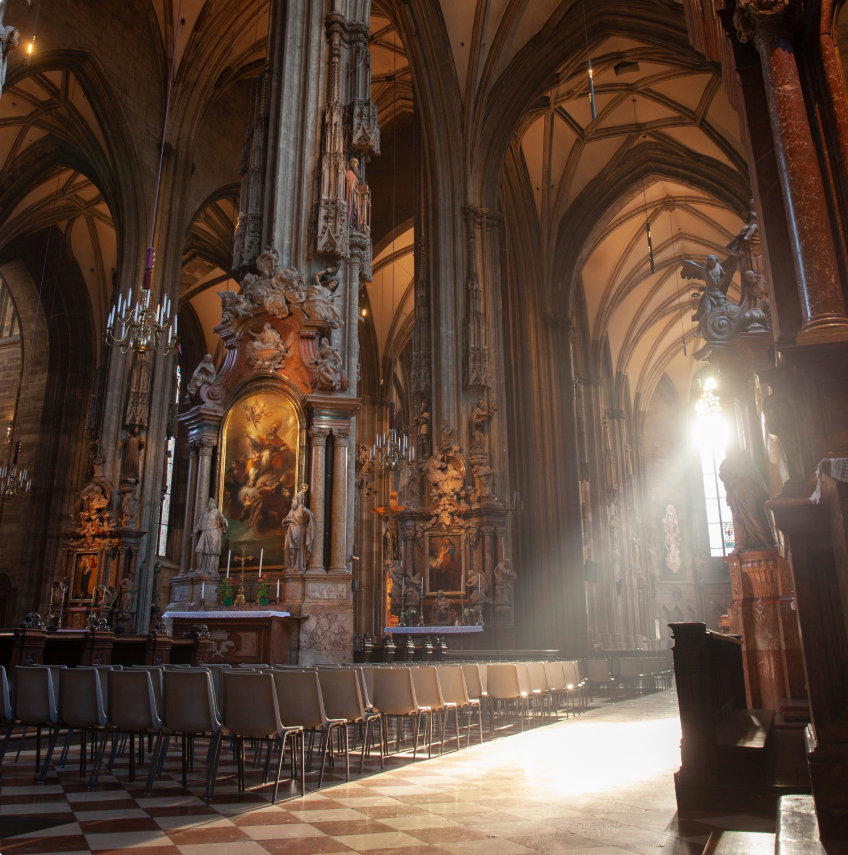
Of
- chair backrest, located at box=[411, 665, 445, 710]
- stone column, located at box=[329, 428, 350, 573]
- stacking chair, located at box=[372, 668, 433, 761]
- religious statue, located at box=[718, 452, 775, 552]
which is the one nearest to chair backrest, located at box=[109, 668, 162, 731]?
stacking chair, located at box=[372, 668, 433, 761]

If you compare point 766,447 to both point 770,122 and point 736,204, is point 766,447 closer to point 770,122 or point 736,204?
point 770,122

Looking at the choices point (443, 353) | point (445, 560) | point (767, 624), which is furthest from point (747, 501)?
point (443, 353)

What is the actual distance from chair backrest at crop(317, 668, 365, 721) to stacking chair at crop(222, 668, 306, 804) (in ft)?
2.41

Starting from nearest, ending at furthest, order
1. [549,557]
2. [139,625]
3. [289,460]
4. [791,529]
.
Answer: [791,529] → [289,460] → [139,625] → [549,557]

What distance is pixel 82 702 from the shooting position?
4.52m

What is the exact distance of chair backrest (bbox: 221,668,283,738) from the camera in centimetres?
394

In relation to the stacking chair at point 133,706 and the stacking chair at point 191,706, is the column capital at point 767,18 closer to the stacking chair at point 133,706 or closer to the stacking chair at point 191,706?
the stacking chair at point 191,706

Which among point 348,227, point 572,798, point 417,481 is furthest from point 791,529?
point 417,481

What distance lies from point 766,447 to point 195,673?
480cm

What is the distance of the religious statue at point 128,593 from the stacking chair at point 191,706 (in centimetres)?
1100

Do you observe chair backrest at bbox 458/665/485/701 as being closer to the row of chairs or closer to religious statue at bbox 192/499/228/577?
the row of chairs

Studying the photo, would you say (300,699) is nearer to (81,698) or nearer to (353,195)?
(81,698)

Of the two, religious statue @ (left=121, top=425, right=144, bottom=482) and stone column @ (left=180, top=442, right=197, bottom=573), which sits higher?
religious statue @ (left=121, top=425, right=144, bottom=482)

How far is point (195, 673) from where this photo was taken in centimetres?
407
